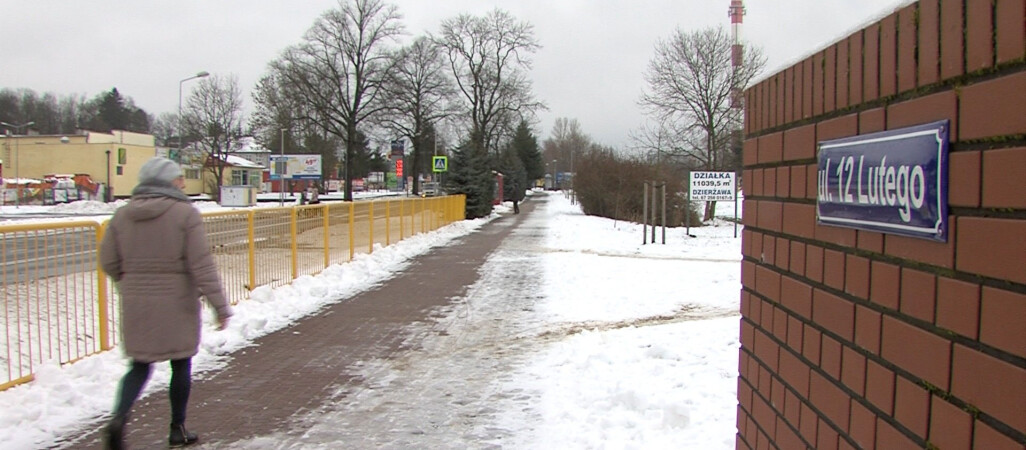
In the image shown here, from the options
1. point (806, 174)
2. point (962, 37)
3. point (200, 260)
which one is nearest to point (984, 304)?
point (962, 37)

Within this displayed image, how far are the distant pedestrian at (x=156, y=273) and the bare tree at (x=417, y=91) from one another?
137 feet

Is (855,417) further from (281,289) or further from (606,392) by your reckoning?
(281,289)

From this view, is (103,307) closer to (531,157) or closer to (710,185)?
(710,185)

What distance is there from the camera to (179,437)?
169 inches

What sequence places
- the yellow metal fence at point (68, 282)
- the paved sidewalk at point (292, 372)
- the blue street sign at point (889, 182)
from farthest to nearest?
the yellow metal fence at point (68, 282) → the paved sidewalk at point (292, 372) → the blue street sign at point (889, 182)

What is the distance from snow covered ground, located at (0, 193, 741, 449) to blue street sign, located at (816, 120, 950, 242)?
2.37 metres

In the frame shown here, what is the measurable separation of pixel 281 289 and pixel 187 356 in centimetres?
567

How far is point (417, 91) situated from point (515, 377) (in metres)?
44.1

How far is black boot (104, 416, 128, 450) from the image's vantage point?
12.5 feet

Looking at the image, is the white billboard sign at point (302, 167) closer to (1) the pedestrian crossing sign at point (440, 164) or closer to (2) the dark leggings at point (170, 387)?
(1) the pedestrian crossing sign at point (440, 164)

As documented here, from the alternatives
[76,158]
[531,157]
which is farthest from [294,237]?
[531,157]

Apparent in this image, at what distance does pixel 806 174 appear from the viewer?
2412 millimetres

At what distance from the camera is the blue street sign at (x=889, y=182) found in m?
1.58

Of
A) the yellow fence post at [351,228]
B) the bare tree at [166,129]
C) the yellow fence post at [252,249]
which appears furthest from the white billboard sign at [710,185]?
the bare tree at [166,129]
